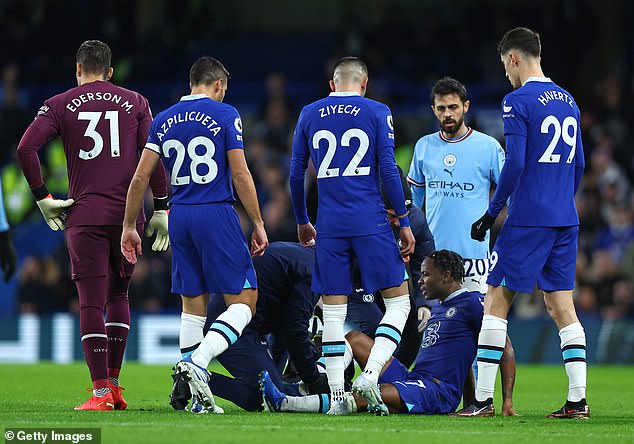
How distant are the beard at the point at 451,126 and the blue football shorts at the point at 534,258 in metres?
1.55

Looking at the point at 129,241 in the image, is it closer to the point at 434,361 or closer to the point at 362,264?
the point at 362,264

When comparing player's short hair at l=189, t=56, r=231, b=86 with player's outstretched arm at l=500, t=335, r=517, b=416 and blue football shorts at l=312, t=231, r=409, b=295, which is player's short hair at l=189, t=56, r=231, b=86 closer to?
blue football shorts at l=312, t=231, r=409, b=295

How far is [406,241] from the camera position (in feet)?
27.3

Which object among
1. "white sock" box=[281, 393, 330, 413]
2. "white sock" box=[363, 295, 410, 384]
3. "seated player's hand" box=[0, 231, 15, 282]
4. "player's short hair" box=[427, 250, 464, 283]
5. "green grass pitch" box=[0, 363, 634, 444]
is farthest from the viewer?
"seated player's hand" box=[0, 231, 15, 282]

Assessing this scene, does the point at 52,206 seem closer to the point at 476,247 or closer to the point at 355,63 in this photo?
the point at 355,63

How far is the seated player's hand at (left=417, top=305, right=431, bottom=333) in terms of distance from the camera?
30.9 feet

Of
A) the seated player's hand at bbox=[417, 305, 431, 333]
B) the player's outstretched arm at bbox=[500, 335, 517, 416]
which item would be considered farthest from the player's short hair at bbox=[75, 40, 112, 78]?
the player's outstretched arm at bbox=[500, 335, 517, 416]

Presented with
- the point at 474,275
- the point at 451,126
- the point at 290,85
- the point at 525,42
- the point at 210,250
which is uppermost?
the point at 290,85

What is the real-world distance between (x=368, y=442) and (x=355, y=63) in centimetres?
308

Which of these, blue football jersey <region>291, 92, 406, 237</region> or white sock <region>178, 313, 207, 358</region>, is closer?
blue football jersey <region>291, 92, 406, 237</region>

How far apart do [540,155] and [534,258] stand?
699 millimetres

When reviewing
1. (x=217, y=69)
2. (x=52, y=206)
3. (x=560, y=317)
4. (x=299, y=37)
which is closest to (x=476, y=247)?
(x=560, y=317)

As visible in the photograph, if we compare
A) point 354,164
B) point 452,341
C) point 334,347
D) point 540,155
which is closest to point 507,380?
point 452,341

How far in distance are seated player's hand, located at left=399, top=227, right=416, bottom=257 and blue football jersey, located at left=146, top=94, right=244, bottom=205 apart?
1210 mm
